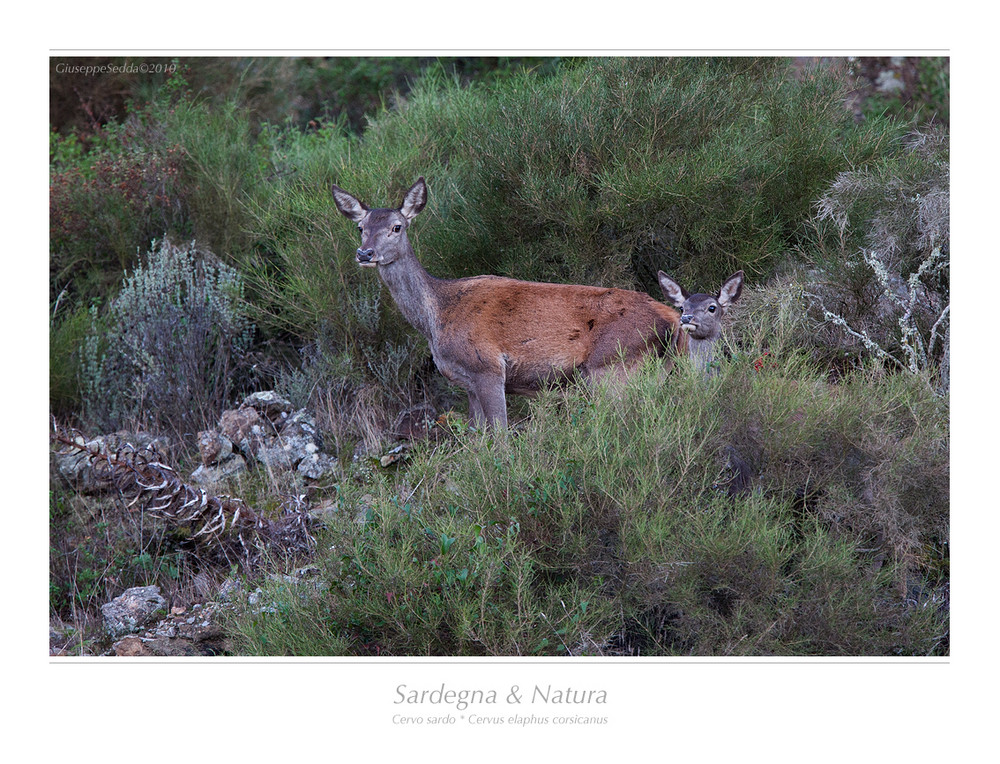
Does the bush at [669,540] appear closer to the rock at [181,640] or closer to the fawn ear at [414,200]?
the rock at [181,640]

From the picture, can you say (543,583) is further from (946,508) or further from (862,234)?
(862,234)

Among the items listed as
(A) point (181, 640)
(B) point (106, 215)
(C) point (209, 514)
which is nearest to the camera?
(A) point (181, 640)

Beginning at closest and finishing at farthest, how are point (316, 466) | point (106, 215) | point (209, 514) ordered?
point (209, 514) → point (316, 466) → point (106, 215)

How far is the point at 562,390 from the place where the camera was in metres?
6.50

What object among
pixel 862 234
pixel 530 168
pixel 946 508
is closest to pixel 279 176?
pixel 530 168

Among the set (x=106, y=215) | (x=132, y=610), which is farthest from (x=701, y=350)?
(x=106, y=215)

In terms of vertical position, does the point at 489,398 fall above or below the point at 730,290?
below

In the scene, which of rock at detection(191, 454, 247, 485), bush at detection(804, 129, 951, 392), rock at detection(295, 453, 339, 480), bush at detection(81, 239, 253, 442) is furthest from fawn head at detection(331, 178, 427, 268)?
bush at detection(804, 129, 951, 392)

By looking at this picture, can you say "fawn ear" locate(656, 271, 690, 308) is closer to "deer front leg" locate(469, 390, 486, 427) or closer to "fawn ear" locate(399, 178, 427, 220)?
"deer front leg" locate(469, 390, 486, 427)

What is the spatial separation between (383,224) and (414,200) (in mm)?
308

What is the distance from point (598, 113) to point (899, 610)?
4625mm

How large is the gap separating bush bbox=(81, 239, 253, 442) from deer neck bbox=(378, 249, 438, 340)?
2.26m

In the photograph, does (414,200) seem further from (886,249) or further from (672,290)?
(886,249)

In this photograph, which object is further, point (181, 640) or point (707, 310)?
point (707, 310)
